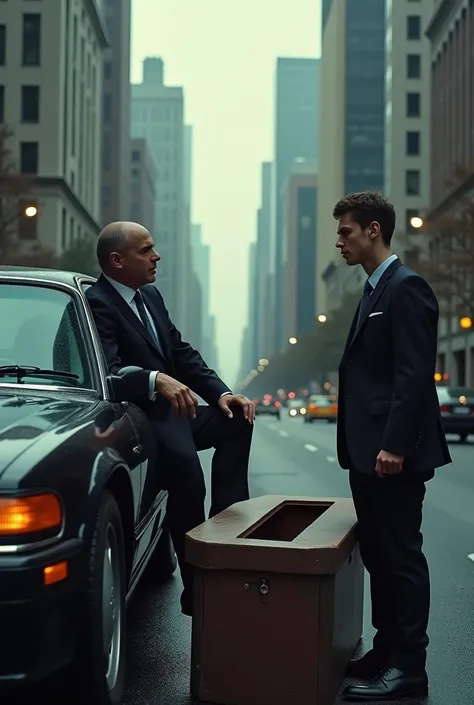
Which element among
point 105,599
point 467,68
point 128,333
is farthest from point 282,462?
point 467,68

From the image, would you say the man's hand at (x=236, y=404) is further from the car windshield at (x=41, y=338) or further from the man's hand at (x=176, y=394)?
the car windshield at (x=41, y=338)

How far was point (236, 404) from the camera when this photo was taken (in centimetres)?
530

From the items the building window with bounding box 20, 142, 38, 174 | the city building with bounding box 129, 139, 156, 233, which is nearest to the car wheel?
the building window with bounding box 20, 142, 38, 174

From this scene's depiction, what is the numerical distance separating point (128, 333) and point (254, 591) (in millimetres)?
1580

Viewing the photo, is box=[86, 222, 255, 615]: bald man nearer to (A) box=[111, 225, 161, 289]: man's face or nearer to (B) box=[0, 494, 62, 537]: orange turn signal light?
(A) box=[111, 225, 161, 289]: man's face

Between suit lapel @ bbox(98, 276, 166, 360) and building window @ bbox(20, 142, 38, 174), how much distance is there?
63524 mm

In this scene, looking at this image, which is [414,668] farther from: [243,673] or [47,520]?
[47,520]

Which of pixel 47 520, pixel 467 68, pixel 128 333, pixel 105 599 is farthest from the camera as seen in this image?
pixel 467 68

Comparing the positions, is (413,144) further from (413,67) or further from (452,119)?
(452,119)

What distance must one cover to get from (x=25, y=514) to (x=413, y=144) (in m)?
94.0

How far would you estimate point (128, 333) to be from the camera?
510 centimetres

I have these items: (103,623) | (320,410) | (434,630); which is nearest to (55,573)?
(103,623)

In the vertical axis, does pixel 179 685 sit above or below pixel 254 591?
below

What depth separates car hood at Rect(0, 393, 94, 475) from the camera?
3.40 meters
